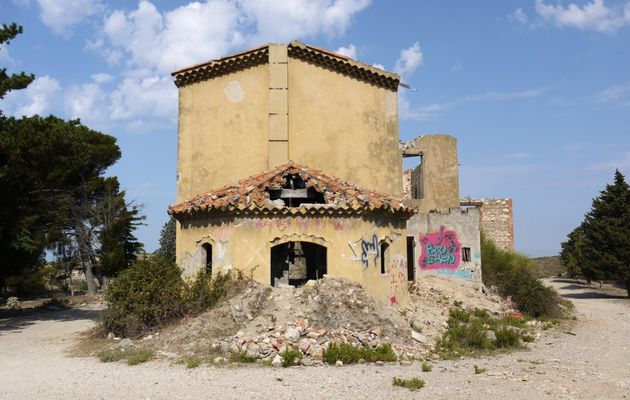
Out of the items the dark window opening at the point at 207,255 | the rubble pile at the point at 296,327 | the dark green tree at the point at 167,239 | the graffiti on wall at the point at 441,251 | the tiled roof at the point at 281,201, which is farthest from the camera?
the dark green tree at the point at 167,239

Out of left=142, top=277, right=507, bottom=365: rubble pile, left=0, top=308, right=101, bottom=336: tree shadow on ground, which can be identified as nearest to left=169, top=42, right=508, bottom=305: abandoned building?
left=142, top=277, right=507, bottom=365: rubble pile

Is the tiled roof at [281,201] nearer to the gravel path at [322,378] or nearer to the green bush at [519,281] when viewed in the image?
the gravel path at [322,378]

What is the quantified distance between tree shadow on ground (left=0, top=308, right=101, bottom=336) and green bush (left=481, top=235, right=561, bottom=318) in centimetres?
1662

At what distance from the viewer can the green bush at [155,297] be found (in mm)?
13031

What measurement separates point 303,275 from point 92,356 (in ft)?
49.8

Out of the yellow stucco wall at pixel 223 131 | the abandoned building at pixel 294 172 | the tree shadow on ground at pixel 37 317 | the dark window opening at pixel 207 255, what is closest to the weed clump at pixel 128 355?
the abandoned building at pixel 294 172

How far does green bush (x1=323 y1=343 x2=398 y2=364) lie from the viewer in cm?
1069

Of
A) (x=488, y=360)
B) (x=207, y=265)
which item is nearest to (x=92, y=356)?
(x=207, y=265)

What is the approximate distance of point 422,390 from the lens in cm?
870

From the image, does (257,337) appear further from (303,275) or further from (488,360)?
(303,275)

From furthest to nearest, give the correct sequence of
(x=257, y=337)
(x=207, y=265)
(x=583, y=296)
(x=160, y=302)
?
1. (x=583, y=296)
2. (x=207, y=265)
3. (x=160, y=302)
4. (x=257, y=337)

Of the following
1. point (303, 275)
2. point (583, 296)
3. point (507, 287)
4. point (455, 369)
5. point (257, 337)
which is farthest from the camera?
point (583, 296)

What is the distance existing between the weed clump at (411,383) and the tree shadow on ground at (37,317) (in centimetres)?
1343

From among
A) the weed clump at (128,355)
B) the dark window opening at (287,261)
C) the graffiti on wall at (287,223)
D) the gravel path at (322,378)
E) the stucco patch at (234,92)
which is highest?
the stucco patch at (234,92)
